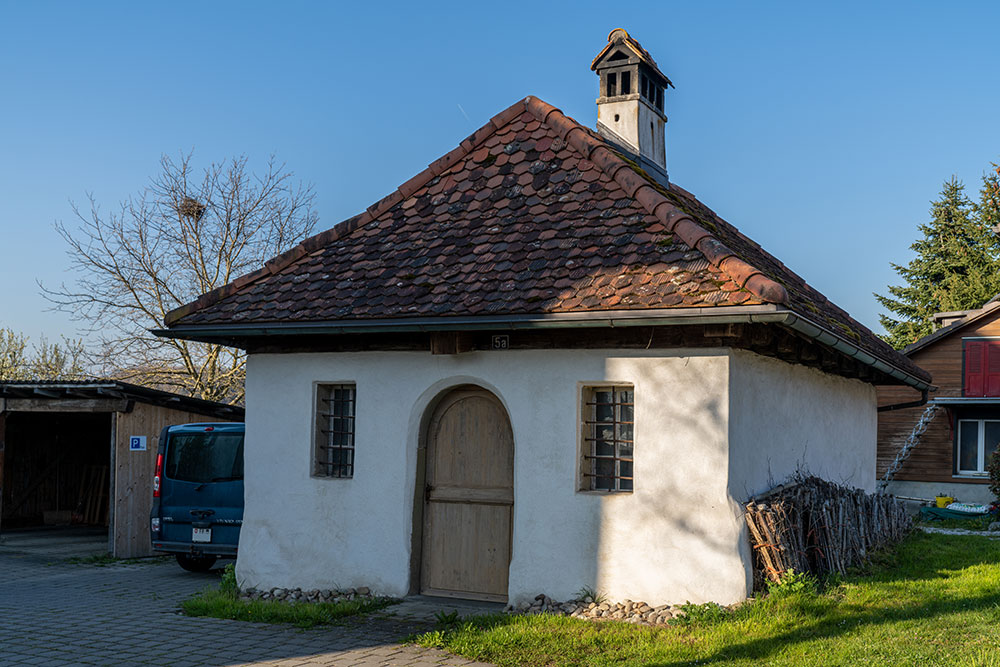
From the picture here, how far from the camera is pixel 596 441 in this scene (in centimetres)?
946

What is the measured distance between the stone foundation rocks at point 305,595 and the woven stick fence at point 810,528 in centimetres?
397

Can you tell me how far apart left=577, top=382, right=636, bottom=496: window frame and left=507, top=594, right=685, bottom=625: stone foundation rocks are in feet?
3.40

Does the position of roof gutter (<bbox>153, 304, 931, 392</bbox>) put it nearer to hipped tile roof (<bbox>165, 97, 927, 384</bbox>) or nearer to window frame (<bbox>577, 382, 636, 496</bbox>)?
hipped tile roof (<bbox>165, 97, 927, 384</bbox>)

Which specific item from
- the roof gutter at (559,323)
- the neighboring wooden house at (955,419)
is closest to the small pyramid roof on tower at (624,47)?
the roof gutter at (559,323)

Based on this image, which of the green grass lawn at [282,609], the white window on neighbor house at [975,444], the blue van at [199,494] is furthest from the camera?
the white window on neighbor house at [975,444]

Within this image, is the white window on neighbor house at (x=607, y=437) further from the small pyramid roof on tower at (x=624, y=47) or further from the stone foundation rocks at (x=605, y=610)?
the small pyramid roof on tower at (x=624, y=47)

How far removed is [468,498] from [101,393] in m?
7.95

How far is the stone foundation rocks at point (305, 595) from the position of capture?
33.1 ft


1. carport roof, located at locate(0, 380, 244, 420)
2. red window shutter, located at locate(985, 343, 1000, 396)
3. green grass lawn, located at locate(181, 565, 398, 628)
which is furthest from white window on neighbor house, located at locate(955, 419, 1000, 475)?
green grass lawn, located at locate(181, 565, 398, 628)

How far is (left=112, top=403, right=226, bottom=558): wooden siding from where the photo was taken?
49.7 ft

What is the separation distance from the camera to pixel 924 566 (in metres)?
11.0

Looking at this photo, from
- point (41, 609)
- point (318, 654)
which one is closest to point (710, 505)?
point (318, 654)

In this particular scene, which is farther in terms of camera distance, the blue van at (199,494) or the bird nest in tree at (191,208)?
the bird nest in tree at (191,208)

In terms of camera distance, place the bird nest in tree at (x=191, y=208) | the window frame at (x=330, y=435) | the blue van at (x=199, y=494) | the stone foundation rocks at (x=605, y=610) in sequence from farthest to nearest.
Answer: the bird nest in tree at (x=191, y=208) < the blue van at (x=199, y=494) < the window frame at (x=330, y=435) < the stone foundation rocks at (x=605, y=610)
